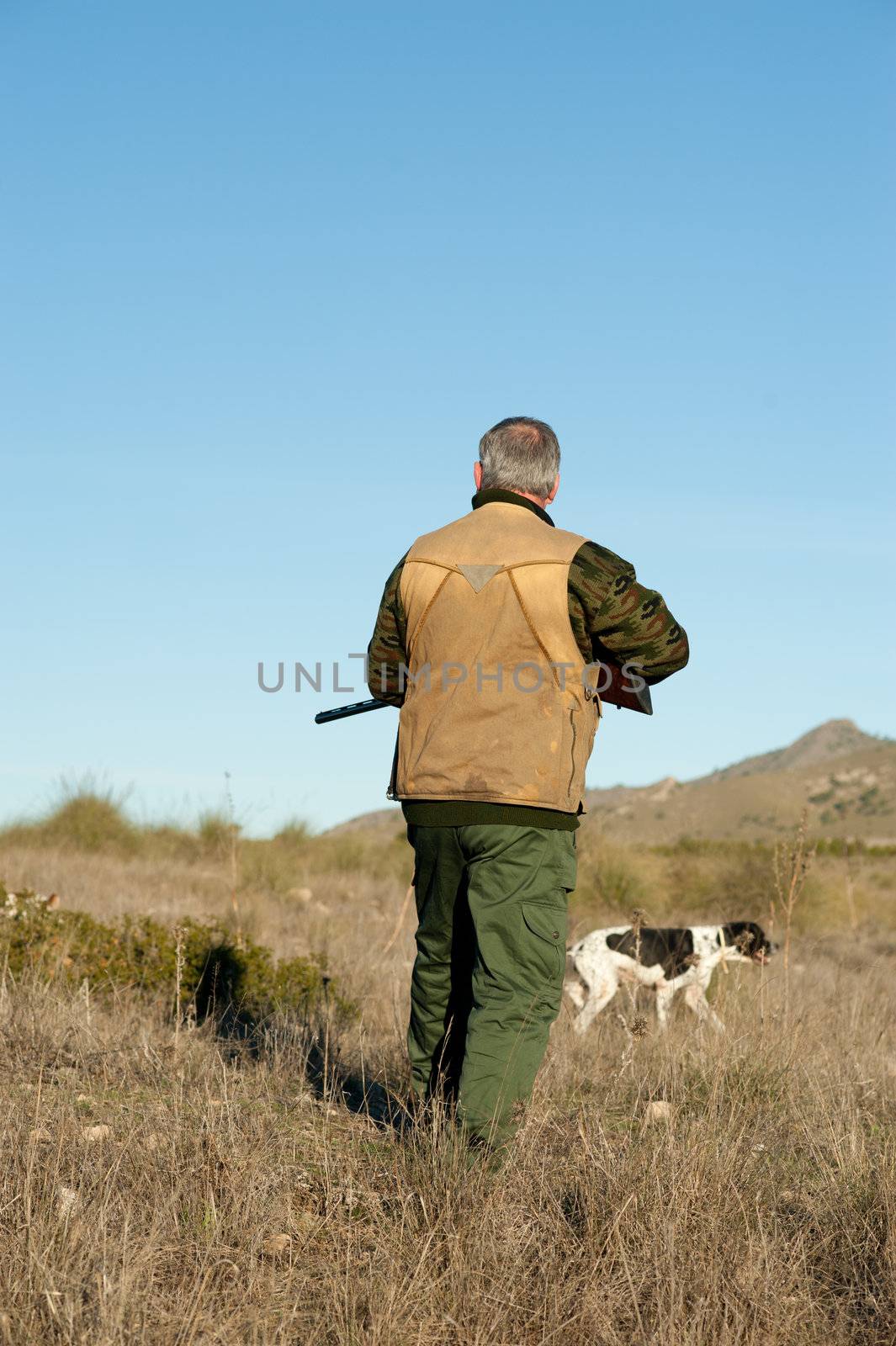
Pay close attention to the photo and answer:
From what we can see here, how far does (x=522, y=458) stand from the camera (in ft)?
13.0

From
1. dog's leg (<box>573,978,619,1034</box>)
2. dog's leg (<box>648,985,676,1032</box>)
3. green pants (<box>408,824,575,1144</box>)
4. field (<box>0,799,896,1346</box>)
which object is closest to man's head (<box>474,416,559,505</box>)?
green pants (<box>408,824,575,1144</box>)

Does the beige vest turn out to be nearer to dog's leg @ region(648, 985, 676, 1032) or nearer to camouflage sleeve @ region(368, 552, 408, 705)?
camouflage sleeve @ region(368, 552, 408, 705)

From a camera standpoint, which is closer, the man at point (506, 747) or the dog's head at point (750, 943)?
the man at point (506, 747)

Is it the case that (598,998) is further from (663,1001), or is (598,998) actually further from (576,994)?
(663,1001)

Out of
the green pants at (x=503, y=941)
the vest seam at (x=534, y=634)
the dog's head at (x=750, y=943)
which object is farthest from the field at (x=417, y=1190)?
the vest seam at (x=534, y=634)

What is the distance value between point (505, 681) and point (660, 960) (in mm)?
4501

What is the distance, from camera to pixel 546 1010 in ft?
12.3

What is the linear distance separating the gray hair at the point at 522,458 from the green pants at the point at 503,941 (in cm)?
113

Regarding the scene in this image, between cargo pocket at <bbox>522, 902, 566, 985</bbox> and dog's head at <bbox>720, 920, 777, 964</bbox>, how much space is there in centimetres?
374

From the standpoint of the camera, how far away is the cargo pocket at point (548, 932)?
367 centimetres

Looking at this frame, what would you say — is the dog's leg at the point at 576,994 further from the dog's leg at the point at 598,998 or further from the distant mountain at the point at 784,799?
the distant mountain at the point at 784,799

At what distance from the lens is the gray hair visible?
3.96 metres

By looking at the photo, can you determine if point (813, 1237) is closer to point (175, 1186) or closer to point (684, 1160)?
point (684, 1160)

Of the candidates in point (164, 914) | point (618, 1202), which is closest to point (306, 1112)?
point (618, 1202)
